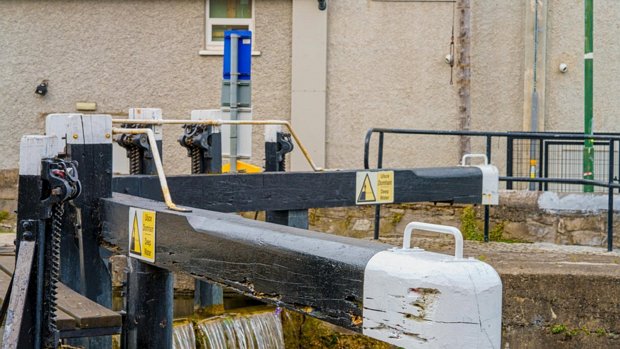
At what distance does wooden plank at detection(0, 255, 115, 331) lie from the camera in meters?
3.80

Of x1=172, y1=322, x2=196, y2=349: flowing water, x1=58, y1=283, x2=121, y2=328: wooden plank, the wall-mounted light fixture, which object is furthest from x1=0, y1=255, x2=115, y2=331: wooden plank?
the wall-mounted light fixture

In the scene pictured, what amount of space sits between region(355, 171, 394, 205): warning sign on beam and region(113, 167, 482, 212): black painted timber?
4 centimetres

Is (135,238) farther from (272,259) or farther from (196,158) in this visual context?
(196,158)

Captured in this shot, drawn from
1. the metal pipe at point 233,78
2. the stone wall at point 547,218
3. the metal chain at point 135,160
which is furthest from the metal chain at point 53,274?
the stone wall at point 547,218

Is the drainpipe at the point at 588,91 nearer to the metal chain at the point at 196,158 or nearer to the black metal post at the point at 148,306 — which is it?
the metal chain at the point at 196,158

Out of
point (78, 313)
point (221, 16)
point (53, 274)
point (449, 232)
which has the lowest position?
point (78, 313)

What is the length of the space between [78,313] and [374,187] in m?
2.84

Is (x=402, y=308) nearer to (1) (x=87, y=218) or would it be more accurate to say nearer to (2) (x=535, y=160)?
(1) (x=87, y=218)

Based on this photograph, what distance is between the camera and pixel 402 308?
2410 mm

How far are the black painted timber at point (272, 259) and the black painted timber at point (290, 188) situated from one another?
149cm

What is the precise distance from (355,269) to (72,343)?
234 centimetres

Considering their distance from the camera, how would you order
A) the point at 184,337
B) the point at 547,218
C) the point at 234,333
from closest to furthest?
the point at 184,337 < the point at 234,333 < the point at 547,218

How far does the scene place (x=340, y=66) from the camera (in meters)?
16.7

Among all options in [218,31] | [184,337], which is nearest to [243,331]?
[184,337]
